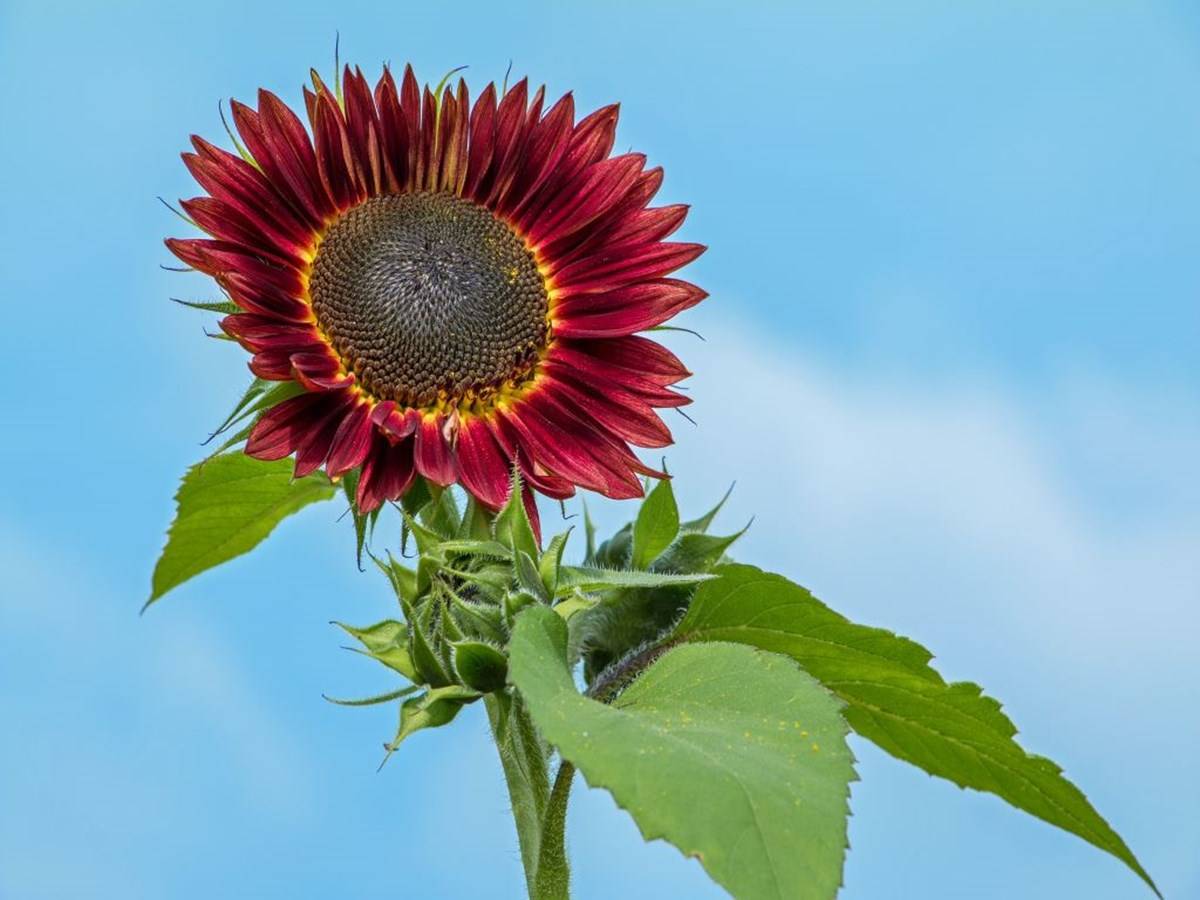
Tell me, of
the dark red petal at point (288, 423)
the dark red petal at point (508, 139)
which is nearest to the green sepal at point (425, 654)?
the dark red petal at point (288, 423)

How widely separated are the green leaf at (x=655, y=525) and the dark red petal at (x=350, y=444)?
0.31 metres

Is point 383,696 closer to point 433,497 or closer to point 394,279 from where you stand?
point 433,497

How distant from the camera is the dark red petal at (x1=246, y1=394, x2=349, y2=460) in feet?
5.80

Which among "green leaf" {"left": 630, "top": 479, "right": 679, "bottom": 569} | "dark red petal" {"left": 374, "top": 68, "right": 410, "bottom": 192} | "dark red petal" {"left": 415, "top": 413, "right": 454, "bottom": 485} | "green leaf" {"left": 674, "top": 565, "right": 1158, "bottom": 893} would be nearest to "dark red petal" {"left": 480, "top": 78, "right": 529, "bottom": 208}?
"dark red petal" {"left": 374, "top": 68, "right": 410, "bottom": 192}

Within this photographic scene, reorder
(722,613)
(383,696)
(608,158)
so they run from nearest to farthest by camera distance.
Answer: (383,696) → (722,613) → (608,158)

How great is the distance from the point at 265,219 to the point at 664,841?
3.25 ft

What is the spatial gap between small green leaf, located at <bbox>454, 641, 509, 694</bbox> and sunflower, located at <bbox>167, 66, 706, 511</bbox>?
0.20m

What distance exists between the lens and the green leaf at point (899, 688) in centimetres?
178

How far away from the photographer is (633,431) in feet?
6.20

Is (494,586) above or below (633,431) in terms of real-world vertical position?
below

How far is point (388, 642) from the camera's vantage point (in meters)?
1.73

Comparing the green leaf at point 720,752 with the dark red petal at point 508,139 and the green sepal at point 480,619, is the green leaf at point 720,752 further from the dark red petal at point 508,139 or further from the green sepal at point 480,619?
the dark red petal at point 508,139

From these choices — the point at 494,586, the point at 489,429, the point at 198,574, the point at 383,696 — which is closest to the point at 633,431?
the point at 489,429

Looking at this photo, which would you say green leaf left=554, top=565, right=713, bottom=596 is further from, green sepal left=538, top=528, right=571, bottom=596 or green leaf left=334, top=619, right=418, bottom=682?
green leaf left=334, top=619, right=418, bottom=682
